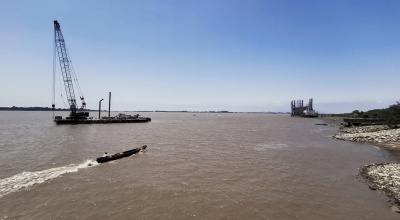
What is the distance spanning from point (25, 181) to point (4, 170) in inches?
191

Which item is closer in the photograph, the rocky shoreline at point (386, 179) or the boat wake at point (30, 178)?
the rocky shoreline at point (386, 179)

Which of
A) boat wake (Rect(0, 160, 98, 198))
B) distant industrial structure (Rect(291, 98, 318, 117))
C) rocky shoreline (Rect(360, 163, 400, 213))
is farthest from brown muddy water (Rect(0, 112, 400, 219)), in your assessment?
distant industrial structure (Rect(291, 98, 318, 117))

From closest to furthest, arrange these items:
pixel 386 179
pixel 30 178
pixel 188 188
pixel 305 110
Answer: pixel 188 188 → pixel 386 179 → pixel 30 178 → pixel 305 110

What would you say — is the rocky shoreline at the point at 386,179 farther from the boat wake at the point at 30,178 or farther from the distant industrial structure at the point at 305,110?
the distant industrial structure at the point at 305,110

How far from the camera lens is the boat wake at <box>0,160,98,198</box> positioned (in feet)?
47.6

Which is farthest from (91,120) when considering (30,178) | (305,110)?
(305,110)

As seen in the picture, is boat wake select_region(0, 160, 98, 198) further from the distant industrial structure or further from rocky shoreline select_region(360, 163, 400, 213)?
the distant industrial structure

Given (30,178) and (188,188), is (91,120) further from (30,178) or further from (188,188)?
(188,188)

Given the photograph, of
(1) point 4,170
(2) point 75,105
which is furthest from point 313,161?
(2) point 75,105

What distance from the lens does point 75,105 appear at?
8244cm

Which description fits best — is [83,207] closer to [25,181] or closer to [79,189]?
[79,189]

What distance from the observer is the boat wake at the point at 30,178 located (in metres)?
14.5

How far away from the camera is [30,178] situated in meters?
16.5

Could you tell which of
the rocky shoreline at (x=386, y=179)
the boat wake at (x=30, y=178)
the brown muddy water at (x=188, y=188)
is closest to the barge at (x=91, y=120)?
the brown muddy water at (x=188, y=188)
